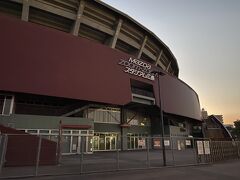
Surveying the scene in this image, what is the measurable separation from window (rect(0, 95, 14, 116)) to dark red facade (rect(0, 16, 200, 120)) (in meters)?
2.56

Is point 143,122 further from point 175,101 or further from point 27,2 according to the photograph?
point 27,2

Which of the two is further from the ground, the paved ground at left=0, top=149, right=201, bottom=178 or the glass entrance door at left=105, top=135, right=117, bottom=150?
the glass entrance door at left=105, top=135, right=117, bottom=150

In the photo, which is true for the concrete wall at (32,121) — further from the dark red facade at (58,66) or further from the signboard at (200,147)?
the signboard at (200,147)

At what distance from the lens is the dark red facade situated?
84.4 feet

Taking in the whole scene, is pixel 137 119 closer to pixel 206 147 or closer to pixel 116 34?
pixel 116 34

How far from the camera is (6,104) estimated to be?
26.7m

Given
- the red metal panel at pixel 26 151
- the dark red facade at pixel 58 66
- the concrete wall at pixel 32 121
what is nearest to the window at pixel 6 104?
the concrete wall at pixel 32 121

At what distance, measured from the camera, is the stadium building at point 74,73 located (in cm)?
2641

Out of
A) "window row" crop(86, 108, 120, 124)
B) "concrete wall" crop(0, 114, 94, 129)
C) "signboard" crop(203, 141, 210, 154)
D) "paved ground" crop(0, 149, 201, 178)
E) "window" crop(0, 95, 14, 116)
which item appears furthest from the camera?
"window row" crop(86, 108, 120, 124)

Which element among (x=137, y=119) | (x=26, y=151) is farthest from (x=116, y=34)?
(x=26, y=151)

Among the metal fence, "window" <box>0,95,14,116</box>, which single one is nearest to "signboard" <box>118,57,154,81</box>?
the metal fence

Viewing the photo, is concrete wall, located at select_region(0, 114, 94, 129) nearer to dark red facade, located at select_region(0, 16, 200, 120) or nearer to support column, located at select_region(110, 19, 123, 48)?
dark red facade, located at select_region(0, 16, 200, 120)

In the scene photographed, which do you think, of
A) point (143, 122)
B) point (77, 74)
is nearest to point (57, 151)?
point (77, 74)

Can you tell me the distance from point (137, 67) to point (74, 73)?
1209 centimetres
